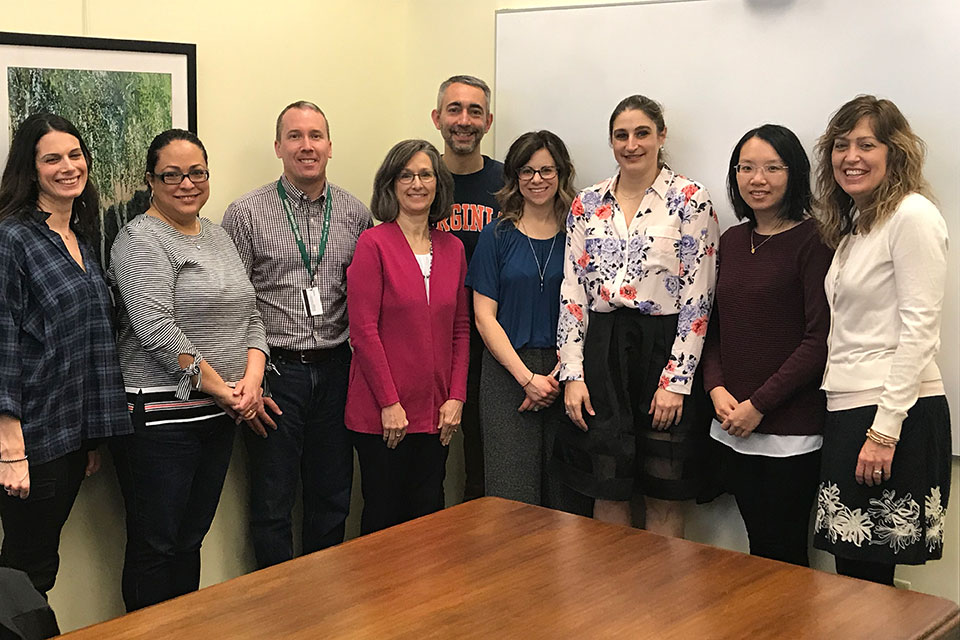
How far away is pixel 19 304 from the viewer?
2.76m

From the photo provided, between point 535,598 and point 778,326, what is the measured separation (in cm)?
152

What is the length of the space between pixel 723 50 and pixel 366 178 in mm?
1587

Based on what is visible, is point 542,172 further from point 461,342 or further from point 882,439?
point 882,439

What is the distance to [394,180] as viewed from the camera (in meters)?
3.45

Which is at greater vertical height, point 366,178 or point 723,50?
point 723,50

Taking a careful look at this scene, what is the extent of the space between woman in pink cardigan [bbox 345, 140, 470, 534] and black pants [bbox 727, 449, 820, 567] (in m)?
1.02

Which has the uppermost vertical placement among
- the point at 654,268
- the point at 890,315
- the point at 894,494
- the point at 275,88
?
the point at 275,88

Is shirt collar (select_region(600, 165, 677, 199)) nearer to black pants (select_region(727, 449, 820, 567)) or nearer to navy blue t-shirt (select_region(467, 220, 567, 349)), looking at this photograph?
navy blue t-shirt (select_region(467, 220, 567, 349))

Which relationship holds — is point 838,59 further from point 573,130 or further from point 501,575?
point 501,575

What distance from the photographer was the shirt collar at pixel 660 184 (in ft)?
10.7

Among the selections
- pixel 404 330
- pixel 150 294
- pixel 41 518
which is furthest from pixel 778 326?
pixel 41 518

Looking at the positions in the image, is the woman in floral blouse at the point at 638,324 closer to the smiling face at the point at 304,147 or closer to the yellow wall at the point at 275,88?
the yellow wall at the point at 275,88

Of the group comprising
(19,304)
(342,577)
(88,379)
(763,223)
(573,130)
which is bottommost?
(342,577)

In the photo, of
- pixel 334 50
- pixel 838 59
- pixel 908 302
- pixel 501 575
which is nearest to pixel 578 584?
pixel 501 575
